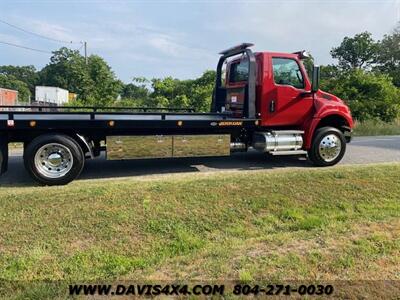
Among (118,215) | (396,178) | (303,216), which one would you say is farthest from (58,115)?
(396,178)

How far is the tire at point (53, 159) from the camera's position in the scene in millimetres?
6465

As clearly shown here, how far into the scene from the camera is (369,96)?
2333 cm

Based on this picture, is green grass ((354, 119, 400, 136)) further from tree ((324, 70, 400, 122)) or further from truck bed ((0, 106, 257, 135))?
truck bed ((0, 106, 257, 135))

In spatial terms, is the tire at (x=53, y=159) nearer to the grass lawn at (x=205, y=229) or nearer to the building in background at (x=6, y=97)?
the grass lawn at (x=205, y=229)

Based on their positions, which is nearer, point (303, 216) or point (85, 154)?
point (303, 216)

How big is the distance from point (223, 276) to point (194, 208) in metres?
1.88

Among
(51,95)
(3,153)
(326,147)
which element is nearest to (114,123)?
(3,153)

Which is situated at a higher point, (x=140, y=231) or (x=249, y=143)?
(x=249, y=143)

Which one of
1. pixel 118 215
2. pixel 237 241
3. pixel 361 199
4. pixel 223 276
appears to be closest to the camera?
pixel 223 276

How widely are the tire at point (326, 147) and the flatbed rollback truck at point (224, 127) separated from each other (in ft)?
0.07

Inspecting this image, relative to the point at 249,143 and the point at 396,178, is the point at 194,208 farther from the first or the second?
the point at 396,178

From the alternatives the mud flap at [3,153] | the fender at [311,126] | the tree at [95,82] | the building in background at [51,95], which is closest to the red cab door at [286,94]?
the fender at [311,126]

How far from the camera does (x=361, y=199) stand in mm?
6219

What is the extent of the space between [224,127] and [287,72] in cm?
195
